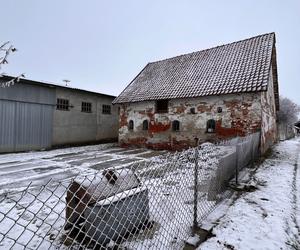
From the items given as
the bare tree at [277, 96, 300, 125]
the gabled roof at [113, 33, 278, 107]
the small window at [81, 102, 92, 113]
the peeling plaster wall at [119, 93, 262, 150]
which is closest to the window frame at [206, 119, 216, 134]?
the peeling plaster wall at [119, 93, 262, 150]

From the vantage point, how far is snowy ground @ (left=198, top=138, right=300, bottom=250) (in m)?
2.92

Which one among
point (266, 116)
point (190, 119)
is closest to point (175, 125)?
point (190, 119)

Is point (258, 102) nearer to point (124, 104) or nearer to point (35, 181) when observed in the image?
point (124, 104)

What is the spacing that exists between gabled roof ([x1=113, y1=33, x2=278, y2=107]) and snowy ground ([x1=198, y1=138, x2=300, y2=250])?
6779 millimetres

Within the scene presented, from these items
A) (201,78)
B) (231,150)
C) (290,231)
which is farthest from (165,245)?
(201,78)

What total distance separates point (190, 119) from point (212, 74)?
134 inches

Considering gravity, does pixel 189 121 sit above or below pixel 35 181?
above

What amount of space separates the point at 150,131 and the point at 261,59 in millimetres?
8332

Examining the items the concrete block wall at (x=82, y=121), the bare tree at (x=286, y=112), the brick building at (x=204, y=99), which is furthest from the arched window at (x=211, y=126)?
the bare tree at (x=286, y=112)

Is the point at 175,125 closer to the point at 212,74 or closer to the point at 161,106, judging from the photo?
the point at 161,106

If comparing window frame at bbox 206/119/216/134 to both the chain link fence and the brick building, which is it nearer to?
the brick building

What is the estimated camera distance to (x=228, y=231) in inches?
126

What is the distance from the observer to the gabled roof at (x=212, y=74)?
1108 cm

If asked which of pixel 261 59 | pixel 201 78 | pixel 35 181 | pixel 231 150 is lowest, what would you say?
pixel 35 181
